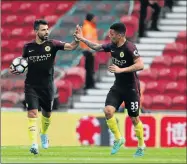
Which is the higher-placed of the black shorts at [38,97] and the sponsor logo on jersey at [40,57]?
the sponsor logo on jersey at [40,57]

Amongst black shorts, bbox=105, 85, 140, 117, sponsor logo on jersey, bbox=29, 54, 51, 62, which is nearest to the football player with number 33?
black shorts, bbox=105, 85, 140, 117

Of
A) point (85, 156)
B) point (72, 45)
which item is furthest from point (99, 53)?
point (72, 45)

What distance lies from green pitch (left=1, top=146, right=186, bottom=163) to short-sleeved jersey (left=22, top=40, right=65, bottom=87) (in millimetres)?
1257

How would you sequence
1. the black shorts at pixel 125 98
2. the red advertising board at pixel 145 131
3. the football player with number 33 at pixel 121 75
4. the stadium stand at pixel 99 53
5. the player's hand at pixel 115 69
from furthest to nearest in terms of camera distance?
the stadium stand at pixel 99 53, the red advertising board at pixel 145 131, the black shorts at pixel 125 98, the football player with number 33 at pixel 121 75, the player's hand at pixel 115 69

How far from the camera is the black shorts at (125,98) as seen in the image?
13.8m

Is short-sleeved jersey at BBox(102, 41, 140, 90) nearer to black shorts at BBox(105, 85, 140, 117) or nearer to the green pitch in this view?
black shorts at BBox(105, 85, 140, 117)

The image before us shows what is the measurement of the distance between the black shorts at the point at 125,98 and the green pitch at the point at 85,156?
3.18 feet

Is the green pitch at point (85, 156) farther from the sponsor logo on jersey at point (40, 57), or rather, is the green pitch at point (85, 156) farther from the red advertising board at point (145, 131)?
the red advertising board at point (145, 131)

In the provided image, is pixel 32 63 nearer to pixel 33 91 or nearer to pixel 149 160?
pixel 33 91

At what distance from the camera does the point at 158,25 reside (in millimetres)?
25625

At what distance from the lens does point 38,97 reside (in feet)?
47.4

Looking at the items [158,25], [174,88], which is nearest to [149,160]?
[174,88]

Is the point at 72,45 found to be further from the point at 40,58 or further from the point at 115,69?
the point at 115,69

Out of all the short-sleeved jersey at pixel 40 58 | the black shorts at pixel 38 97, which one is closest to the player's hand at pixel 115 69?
the short-sleeved jersey at pixel 40 58
